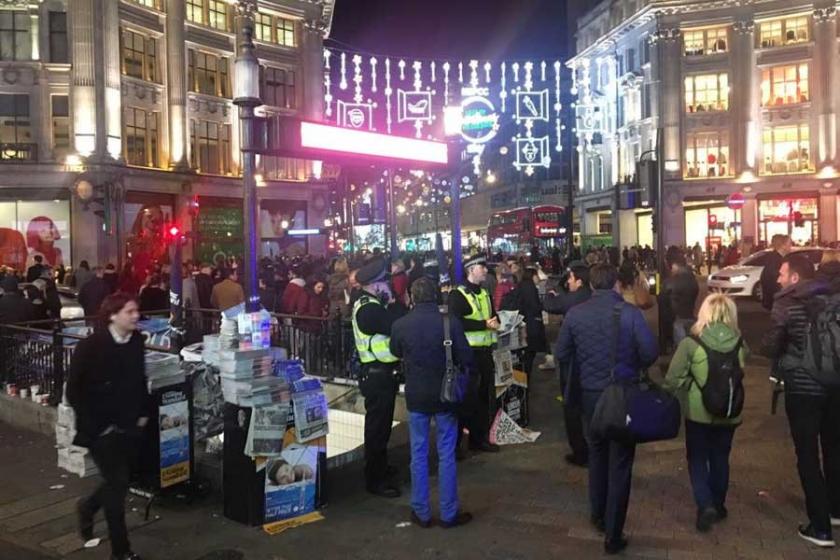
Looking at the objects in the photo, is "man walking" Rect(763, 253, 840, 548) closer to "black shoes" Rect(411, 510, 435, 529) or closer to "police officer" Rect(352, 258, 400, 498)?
"black shoes" Rect(411, 510, 435, 529)

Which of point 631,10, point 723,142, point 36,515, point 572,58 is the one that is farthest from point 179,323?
point 572,58

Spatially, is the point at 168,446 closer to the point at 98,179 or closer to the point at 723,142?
the point at 98,179

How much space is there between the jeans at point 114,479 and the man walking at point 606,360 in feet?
10.3

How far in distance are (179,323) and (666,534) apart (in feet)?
27.0

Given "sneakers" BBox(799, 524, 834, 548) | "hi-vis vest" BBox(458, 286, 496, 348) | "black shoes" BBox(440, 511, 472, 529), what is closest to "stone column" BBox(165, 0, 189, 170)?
"hi-vis vest" BBox(458, 286, 496, 348)

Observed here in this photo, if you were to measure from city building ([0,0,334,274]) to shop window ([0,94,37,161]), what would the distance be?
0.05m

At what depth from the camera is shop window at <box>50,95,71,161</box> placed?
3067cm

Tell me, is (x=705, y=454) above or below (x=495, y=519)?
above

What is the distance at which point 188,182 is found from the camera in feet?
116

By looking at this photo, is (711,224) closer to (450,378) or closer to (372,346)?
(372,346)

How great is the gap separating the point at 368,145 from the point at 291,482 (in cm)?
358

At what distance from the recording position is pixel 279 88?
4059cm

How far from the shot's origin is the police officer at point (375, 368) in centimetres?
621

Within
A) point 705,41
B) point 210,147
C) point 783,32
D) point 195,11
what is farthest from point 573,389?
point 783,32
